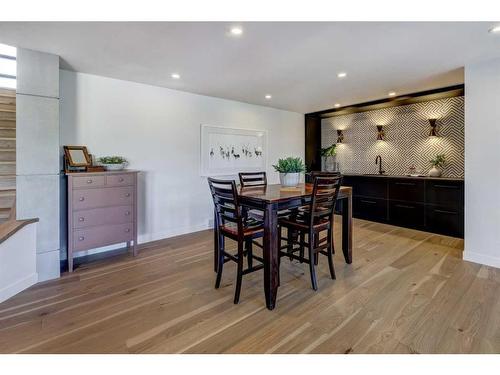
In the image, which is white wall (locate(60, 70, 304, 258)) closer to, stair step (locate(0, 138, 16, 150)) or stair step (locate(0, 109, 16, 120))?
stair step (locate(0, 138, 16, 150))

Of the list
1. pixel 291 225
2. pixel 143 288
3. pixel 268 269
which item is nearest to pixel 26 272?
pixel 143 288

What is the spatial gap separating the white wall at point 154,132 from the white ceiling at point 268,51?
228 millimetres

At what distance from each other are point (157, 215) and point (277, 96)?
2.81 meters

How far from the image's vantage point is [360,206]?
5.21 metres

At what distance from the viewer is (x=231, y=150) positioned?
16.0 feet

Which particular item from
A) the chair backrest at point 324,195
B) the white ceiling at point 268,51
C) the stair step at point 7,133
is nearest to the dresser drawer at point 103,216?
the stair step at point 7,133

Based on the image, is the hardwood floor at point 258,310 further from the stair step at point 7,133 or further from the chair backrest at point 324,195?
the stair step at point 7,133

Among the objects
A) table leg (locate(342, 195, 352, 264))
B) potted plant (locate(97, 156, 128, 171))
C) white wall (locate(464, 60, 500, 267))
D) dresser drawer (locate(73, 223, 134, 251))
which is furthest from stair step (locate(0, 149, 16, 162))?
white wall (locate(464, 60, 500, 267))

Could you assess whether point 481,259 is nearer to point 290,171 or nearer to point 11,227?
point 290,171

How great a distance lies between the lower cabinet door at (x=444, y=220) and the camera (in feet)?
13.0

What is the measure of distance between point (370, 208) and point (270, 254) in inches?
142

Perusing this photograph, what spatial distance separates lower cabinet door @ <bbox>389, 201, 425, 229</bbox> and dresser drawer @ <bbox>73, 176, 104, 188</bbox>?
15.1 ft

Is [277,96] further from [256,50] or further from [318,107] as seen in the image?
[256,50]

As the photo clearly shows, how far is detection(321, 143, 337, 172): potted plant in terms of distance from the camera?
19.7ft
